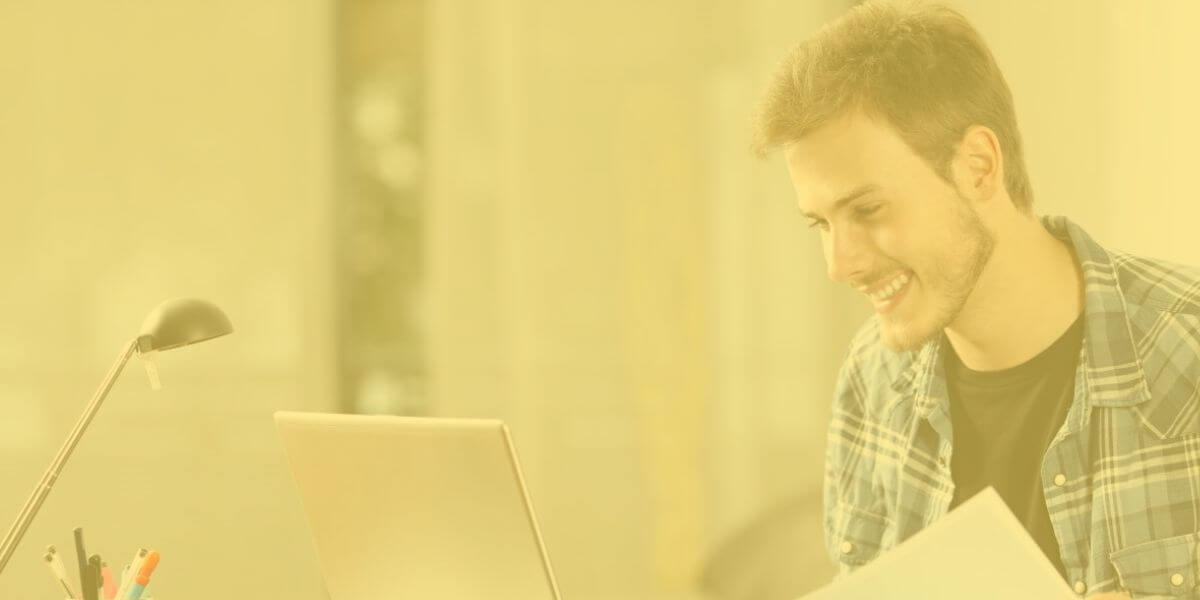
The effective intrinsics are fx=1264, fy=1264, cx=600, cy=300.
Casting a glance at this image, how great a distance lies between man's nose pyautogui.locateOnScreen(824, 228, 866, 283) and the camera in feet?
4.81

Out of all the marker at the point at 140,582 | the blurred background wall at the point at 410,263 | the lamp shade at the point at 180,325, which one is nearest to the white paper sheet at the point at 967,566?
the marker at the point at 140,582

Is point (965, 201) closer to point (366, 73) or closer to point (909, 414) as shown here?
point (909, 414)

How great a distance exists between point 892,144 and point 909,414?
1.23 feet

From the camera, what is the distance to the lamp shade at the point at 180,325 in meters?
1.35

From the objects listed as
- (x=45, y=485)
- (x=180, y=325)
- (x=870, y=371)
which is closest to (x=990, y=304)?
(x=870, y=371)

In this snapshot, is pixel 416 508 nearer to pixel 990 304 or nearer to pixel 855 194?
pixel 855 194

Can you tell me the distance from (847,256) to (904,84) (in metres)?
0.21

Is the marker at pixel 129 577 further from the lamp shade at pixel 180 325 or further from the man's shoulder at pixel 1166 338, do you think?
the man's shoulder at pixel 1166 338

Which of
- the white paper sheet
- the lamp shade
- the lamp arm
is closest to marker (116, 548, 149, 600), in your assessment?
the lamp arm

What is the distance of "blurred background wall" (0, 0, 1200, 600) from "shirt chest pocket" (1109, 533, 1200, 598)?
1890 millimetres

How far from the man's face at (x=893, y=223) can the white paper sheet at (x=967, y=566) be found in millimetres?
588

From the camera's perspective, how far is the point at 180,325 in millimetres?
1359

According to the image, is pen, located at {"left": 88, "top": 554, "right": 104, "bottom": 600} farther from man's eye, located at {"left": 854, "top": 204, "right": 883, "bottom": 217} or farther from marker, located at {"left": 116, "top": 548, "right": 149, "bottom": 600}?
man's eye, located at {"left": 854, "top": 204, "right": 883, "bottom": 217}

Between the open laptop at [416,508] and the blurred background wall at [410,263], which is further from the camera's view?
the blurred background wall at [410,263]
